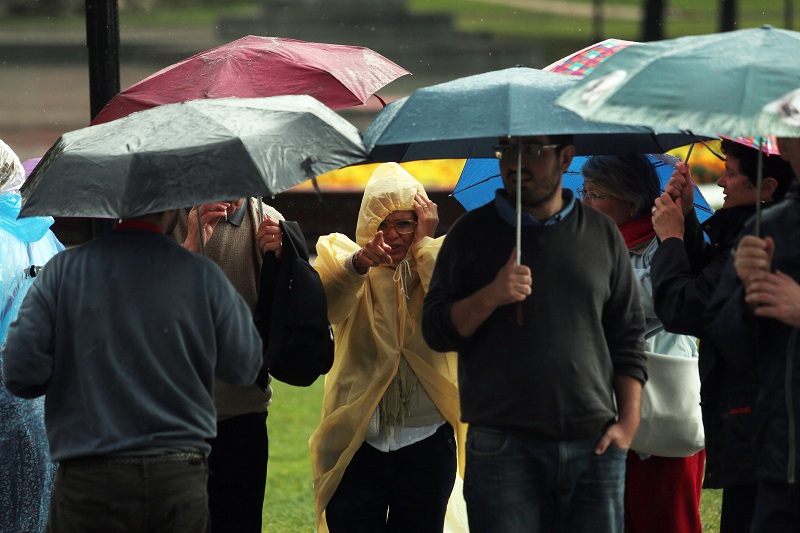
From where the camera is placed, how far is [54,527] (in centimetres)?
356

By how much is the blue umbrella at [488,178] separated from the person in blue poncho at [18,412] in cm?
164

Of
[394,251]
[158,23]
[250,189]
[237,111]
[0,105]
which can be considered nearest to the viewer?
[250,189]

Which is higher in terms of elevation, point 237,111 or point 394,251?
point 237,111

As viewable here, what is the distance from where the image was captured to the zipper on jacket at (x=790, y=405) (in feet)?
10.9

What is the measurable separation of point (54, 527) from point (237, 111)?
4.27ft

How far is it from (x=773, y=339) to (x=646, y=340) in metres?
0.99

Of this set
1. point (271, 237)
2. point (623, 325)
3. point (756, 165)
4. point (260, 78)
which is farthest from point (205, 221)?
point (756, 165)

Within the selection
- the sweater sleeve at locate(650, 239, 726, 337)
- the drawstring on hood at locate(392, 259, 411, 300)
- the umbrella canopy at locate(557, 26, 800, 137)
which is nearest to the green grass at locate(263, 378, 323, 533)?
the drawstring on hood at locate(392, 259, 411, 300)

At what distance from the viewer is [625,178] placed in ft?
14.6

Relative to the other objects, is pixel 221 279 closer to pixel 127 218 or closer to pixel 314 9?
pixel 127 218

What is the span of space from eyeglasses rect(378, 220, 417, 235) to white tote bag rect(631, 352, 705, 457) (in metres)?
0.96

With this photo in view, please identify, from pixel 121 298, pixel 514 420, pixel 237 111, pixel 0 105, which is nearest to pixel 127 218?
pixel 121 298

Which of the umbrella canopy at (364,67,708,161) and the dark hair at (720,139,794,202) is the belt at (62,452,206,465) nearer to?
the umbrella canopy at (364,67,708,161)

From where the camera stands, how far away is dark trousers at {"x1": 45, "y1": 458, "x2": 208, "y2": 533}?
3459 mm
